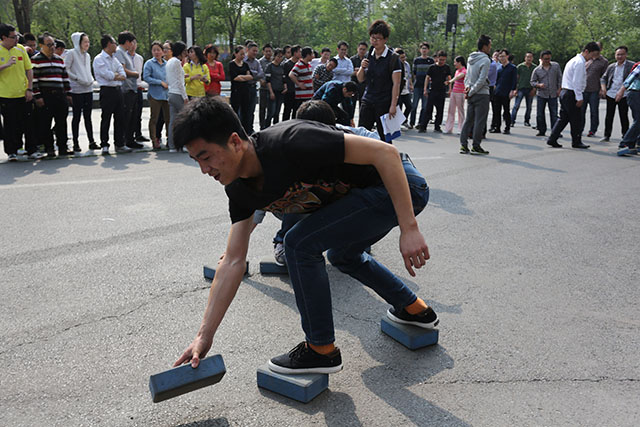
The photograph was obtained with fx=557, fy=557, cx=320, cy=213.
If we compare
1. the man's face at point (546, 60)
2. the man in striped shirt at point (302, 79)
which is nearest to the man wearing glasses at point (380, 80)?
the man in striped shirt at point (302, 79)

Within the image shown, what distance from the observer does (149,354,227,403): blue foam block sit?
87.5 inches

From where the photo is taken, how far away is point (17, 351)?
2967mm

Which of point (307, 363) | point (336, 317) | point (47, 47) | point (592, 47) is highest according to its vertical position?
point (592, 47)

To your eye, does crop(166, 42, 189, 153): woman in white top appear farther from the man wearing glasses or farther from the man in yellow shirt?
the man wearing glasses

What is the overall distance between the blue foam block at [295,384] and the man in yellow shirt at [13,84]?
7310mm

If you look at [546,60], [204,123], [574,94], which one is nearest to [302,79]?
[574,94]

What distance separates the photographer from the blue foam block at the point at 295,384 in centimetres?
250

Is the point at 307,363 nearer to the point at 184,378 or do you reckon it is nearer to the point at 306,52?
the point at 184,378

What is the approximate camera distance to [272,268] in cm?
414

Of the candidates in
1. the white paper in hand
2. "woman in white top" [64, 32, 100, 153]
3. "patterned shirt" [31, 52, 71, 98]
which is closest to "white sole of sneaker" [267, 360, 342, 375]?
the white paper in hand

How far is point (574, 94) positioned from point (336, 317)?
891cm

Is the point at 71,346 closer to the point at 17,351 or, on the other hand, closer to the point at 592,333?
the point at 17,351

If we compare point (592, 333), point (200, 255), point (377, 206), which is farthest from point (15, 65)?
point (592, 333)

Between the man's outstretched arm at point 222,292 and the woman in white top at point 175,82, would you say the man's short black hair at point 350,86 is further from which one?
the woman in white top at point 175,82
